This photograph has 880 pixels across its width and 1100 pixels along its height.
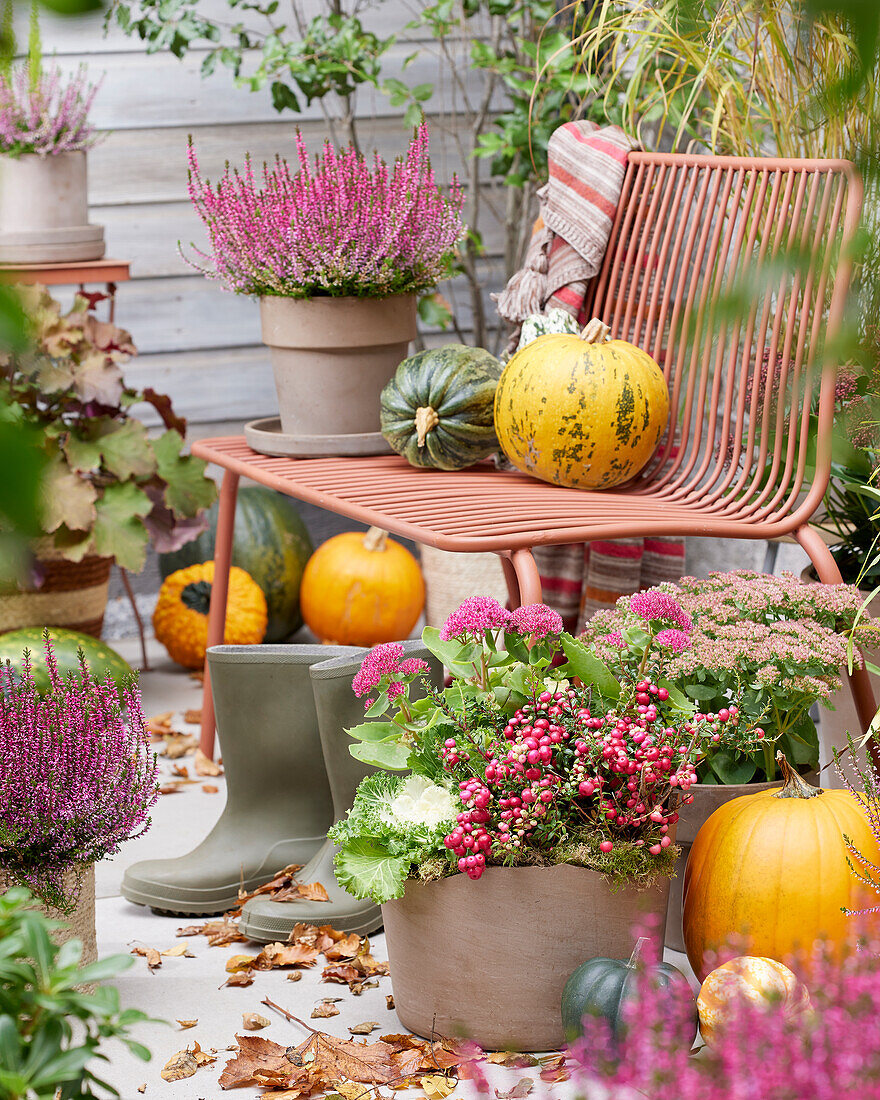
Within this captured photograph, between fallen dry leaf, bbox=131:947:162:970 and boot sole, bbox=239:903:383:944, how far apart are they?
104 millimetres

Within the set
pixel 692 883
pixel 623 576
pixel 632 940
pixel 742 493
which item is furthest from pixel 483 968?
pixel 623 576

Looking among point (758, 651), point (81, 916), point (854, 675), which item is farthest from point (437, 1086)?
point (854, 675)

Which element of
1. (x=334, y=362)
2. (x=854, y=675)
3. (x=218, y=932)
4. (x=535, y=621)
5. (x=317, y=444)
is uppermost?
(x=334, y=362)

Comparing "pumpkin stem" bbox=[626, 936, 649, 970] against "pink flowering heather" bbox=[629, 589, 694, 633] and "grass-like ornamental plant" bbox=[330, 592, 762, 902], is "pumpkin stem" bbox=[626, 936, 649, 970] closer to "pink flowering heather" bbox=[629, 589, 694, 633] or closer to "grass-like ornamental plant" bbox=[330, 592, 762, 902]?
"grass-like ornamental plant" bbox=[330, 592, 762, 902]

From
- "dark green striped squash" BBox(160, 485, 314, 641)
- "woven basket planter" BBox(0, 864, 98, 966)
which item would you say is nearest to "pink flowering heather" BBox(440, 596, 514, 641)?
"woven basket planter" BBox(0, 864, 98, 966)

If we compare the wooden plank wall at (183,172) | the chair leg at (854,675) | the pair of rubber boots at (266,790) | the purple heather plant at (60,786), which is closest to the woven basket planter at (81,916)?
the purple heather plant at (60,786)

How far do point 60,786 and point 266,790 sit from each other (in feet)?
1.47

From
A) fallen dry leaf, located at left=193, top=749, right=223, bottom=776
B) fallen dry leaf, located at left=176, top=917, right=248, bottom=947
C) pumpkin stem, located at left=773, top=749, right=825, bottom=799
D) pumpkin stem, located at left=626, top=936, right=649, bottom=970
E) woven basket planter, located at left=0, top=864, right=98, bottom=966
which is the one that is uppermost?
pumpkin stem, located at left=773, top=749, right=825, bottom=799

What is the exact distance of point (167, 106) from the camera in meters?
3.12

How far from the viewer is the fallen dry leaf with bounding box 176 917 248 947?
1.54 m

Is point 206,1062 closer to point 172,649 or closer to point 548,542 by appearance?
point 548,542

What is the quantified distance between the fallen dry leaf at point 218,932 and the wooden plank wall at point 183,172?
1852 millimetres

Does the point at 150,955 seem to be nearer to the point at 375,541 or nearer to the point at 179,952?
the point at 179,952

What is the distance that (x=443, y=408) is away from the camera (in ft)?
5.82
